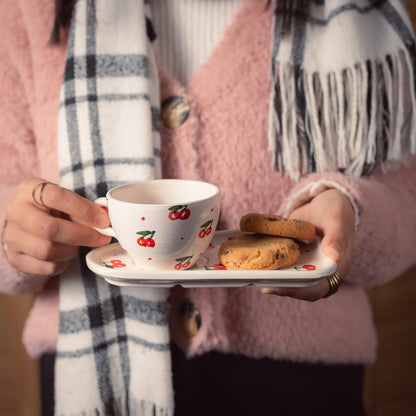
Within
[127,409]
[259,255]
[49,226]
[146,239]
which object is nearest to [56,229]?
[49,226]

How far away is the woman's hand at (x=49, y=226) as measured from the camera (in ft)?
1.43

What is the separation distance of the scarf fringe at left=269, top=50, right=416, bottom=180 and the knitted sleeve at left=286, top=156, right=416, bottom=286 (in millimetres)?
37

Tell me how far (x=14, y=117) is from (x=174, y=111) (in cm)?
23

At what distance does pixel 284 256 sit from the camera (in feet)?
1.34

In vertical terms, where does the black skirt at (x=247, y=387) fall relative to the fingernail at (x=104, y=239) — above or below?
below

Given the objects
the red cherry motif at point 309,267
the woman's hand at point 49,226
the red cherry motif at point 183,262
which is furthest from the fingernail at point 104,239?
the red cherry motif at point 309,267

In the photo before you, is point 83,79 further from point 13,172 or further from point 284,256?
point 284,256

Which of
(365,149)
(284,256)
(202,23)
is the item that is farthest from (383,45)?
(284,256)

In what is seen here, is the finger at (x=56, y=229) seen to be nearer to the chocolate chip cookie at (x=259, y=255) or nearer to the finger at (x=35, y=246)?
the finger at (x=35, y=246)

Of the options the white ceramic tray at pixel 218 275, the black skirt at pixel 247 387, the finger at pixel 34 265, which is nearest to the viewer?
the white ceramic tray at pixel 218 275

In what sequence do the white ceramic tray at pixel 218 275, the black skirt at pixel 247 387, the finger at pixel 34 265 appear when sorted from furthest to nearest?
1. the black skirt at pixel 247 387
2. the finger at pixel 34 265
3. the white ceramic tray at pixel 218 275

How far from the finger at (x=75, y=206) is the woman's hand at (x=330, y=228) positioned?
187 millimetres

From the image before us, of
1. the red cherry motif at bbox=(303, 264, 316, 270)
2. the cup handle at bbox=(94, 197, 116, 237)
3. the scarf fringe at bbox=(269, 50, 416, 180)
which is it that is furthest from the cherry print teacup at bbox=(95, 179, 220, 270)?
the scarf fringe at bbox=(269, 50, 416, 180)

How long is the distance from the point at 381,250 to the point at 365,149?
15 centimetres
